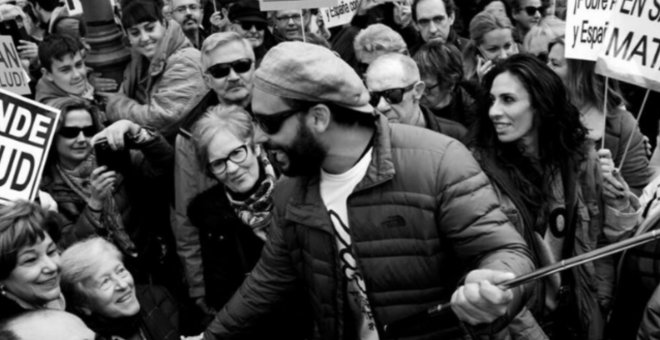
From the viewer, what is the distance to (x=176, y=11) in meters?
7.76

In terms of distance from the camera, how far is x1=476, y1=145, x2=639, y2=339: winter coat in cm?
391

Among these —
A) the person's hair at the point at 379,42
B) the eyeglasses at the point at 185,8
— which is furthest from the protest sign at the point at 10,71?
the person's hair at the point at 379,42

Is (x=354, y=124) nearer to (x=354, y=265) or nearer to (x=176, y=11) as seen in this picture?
(x=354, y=265)

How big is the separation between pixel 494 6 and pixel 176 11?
2.73m

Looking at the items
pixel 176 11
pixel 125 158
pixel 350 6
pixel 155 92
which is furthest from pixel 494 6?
pixel 125 158

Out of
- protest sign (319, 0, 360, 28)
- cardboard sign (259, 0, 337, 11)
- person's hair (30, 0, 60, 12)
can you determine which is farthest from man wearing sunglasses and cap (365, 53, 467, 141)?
person's hair (30, 0, 60, 12)

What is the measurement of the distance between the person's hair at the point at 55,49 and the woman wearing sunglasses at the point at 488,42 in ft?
8.76

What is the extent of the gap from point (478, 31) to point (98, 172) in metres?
3.35

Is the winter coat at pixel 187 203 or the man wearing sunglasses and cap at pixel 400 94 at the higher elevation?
the man wearing sunglasses and cap at pixel 400 94

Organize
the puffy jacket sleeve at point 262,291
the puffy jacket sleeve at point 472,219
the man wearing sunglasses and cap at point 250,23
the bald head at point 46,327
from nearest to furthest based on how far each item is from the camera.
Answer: the puffy jacket sleeve at point 472,219, the bald head at point 46,327, the puffy jacket sleeve at point 262,291, the man wearing sunglasses and cap at point 250,23

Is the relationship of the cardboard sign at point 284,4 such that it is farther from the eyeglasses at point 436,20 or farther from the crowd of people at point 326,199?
the eyeglasses at point 436,20

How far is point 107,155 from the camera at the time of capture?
482cm

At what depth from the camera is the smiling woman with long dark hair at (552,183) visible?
13.0 ft

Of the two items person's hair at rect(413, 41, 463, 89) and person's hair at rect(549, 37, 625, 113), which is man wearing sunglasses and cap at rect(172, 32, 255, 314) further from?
person's hair at rect(549, 37, 625, 113)
